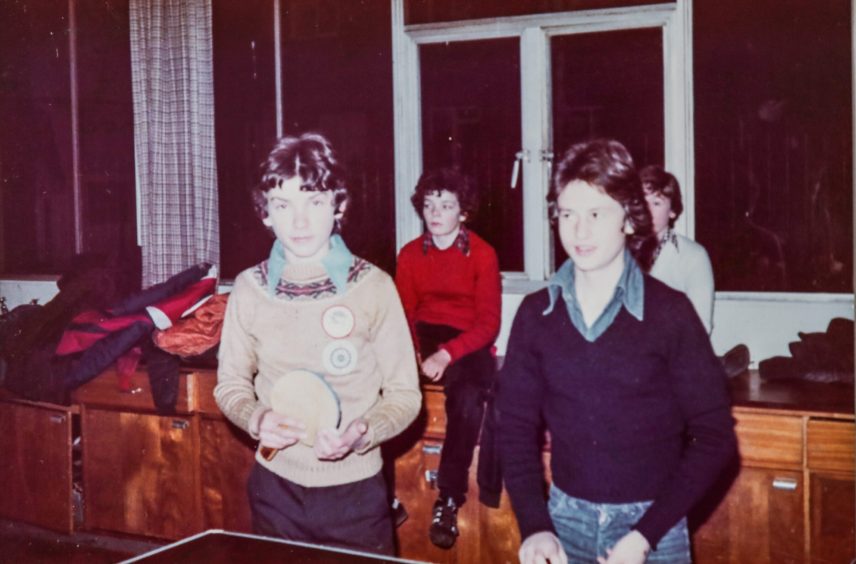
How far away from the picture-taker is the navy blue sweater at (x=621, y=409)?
4.60ft

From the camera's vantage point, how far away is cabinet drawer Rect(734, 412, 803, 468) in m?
2.22

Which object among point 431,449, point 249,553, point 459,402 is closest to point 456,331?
point 459,402

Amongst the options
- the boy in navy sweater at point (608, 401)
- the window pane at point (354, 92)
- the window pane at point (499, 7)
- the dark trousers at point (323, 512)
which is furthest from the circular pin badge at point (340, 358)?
the window pane at point (499, 7)

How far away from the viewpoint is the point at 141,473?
2967 millimetres

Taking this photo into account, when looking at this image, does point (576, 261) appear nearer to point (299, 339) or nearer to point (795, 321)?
point (299, 339)

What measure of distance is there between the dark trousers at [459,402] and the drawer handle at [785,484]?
79 centimetres

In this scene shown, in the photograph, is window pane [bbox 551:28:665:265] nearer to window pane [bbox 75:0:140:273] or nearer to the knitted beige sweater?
the knitted beige sweater

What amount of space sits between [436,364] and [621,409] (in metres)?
1.04

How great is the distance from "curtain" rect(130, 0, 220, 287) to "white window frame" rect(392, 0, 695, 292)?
631mm

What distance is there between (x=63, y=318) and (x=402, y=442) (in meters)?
1.28

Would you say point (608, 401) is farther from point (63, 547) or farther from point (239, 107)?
point (63, 547)

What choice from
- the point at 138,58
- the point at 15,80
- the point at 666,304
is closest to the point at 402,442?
the point at 666,304

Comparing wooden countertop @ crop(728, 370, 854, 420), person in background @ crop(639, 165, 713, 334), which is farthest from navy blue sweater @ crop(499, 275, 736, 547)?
wooden countertop @ crop(728, 370, 854, 420)

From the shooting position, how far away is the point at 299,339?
1.80m
